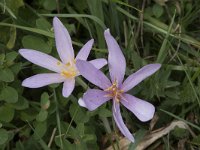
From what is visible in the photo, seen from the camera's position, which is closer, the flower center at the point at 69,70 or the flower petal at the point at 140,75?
the flower petal at the point at 140,75

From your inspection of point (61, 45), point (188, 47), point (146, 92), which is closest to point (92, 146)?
point (146, 92)

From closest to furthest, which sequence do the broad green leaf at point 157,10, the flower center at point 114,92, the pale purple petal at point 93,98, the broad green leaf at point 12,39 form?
the pale purple petal at point 93,98 → the flower center at point 114,92 → the broad green leaf at point 12,39 → the broad green leaf at point 157,10

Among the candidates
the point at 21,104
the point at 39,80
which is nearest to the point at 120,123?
the point at 39,80

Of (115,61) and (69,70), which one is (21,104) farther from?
(115,61)

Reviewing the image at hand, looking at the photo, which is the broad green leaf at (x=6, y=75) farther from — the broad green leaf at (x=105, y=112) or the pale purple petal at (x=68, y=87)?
the broad green leaf at (x=105, y=112)

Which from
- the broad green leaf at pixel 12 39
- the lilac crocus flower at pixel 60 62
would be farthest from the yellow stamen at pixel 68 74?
the broad green leaf at pixel 12 39

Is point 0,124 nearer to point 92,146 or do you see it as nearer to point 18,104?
point 18,104
